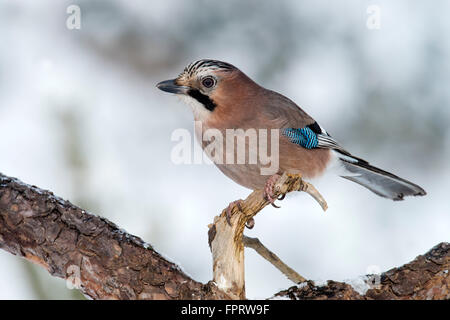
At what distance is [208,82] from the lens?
346 cm

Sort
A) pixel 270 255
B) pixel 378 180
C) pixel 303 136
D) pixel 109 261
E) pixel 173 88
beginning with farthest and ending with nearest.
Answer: pixel 378 180
pixel 303 136
pixel 173 88
pixel 270 255
pixel 109 261

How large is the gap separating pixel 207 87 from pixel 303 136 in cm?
71

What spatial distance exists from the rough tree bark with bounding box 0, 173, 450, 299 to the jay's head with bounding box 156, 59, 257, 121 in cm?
109

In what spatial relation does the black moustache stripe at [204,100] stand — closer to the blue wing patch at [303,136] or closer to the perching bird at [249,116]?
the perching bird at [249,116]

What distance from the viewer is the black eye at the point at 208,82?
3.45 m

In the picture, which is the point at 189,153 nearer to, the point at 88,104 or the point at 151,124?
the point at 151,124

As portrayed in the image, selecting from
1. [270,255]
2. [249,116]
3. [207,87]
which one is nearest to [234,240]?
[270,255]

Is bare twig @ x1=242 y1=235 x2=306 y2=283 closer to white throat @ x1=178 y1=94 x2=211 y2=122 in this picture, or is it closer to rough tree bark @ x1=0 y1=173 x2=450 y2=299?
rough tree bark @ x1=0 y1=173 x2=450 y2=299

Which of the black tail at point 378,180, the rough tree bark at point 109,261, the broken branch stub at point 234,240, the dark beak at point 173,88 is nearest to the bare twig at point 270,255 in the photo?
the broken branch stub at point 234,240

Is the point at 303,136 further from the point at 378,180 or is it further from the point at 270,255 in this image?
the point at 270,255

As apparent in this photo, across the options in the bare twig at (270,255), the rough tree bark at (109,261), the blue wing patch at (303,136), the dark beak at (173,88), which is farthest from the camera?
the blue wing patch at (303,136)

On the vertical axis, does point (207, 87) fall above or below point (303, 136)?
above

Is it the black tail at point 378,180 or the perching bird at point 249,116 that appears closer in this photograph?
the perching bird at point 249,116

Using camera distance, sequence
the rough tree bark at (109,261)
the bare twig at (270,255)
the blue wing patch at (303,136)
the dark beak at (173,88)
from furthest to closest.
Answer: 1. the blue wing patch at (303,136)
2. the dark beak at (173,88)
3. the bare twig at (270,255)
4. the rough tree bark at (109,261)
